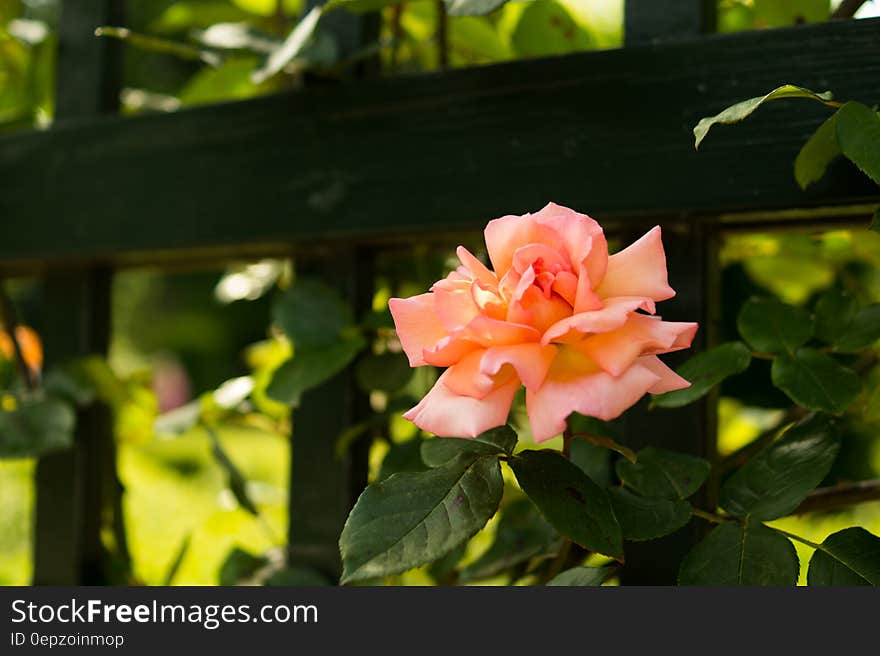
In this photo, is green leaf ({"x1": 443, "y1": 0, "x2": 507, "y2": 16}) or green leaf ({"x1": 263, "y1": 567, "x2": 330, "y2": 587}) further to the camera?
green leaf ({"x1": 263, "y1": 567, "x2": 330, "y2": 587})

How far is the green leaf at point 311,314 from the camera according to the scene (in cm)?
73

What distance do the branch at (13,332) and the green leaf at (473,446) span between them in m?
0.65

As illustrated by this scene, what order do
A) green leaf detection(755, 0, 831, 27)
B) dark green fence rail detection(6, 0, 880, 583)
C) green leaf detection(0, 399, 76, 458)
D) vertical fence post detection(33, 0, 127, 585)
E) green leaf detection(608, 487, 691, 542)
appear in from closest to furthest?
green leaf detection(608, 487, 691, 542)
dark green fence rail detection(6, 0, 880, 583)
green leaf detection(755, 0, 831, 27)
green leaf detection(0, 399, 76, 458)
vertical fence post detection(33, 0, 127, 585)

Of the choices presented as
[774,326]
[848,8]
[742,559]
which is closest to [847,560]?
[742,559]

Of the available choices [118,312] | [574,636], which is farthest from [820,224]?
[118,312]

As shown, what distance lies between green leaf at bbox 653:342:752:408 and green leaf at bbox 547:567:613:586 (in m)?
0.10

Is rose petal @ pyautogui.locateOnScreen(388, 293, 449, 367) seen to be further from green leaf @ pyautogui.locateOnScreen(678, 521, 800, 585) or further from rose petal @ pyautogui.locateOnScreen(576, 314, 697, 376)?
green leaf @ pyautogui.locateOnScreen(678, 521, 800, 585)

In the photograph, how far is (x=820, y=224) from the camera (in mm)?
634

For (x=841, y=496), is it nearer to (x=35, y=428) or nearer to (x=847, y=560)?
(x=847, y=560)

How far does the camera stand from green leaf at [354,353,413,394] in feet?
2.42

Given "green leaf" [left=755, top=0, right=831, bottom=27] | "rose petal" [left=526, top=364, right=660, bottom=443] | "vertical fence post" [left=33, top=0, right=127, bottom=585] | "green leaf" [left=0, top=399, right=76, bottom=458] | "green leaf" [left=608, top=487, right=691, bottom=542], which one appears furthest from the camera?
"vertical fence post" [left=33, top=0, right=127, bottom=585]

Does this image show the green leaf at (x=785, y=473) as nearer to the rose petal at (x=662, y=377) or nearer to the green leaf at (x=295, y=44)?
the rose petal at (x=662, y=377)

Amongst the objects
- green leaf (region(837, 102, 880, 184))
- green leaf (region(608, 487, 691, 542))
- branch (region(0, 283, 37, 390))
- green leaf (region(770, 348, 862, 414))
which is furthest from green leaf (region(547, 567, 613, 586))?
branch (region(0, 283, 37, 390))

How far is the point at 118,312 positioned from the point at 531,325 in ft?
18.0
